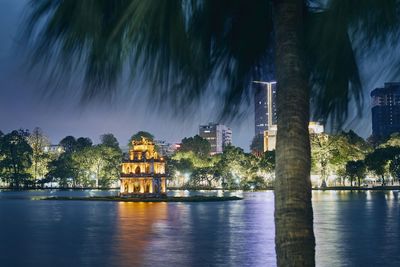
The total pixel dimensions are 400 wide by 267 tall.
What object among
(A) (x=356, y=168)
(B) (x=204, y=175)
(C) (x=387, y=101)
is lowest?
(C) (x=387, y=101)

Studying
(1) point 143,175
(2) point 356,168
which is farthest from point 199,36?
(2) point 356,168

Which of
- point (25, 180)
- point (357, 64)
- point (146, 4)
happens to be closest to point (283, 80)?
point (357, 64)

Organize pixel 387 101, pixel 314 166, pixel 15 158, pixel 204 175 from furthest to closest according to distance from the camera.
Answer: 1. pixel 15 158
2. pixel 204 175
3. pixel 314 166
4. pixel 387 101

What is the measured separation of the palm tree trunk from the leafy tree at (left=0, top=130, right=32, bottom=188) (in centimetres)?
16333

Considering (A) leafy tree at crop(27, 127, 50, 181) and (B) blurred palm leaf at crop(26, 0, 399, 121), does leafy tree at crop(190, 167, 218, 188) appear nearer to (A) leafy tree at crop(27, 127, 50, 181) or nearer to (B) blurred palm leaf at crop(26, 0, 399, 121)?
(A) leafy tree at crop(27, 127, 50, 181)

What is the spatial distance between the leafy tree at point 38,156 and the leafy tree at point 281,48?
176m

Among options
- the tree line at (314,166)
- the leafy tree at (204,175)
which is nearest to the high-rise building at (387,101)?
the tree line at (314,166)

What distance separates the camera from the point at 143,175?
8412 cm

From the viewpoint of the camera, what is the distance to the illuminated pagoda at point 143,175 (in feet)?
275

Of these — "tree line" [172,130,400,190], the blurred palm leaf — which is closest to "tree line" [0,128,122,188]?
"tree line" [172,130,400,190]

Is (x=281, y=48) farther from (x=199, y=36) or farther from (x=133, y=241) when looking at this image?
(x=133, y=241)

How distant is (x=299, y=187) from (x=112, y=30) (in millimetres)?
1282

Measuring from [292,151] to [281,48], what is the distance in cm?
58

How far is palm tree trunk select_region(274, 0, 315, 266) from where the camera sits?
130 inches
